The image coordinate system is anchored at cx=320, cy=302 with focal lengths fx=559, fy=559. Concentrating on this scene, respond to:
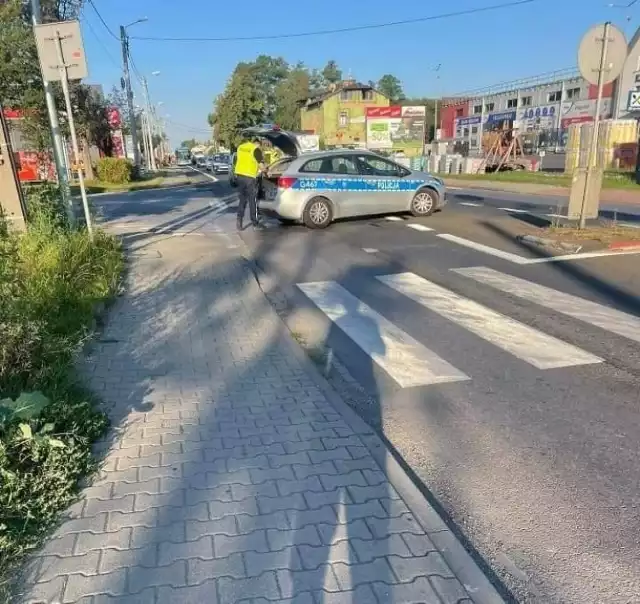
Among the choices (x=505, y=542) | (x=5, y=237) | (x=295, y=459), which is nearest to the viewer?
(x=505, y=542)

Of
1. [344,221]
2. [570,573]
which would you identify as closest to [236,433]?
[570,573]

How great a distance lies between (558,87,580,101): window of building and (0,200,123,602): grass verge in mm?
62796

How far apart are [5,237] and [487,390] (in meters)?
5.82

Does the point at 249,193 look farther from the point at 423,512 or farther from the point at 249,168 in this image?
the point at 423,512

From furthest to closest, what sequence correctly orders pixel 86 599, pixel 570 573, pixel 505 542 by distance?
pixel 505 542 < pixel 570 573 < pixel 86 599

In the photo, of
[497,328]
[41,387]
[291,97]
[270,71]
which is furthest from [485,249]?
[270,71]

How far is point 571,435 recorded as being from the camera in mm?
3586

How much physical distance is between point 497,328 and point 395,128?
2131 inches

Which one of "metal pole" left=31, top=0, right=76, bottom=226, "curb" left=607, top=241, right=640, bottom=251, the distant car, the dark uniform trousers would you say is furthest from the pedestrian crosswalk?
the distant car

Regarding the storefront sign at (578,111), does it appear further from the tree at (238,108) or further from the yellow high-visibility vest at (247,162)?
the yellow high-visibility vest at (247,162)

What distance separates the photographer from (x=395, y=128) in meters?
56.4

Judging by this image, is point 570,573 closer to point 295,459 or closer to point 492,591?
point 492,591

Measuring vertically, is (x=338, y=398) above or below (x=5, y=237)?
below

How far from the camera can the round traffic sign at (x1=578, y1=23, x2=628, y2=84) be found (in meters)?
9.16
